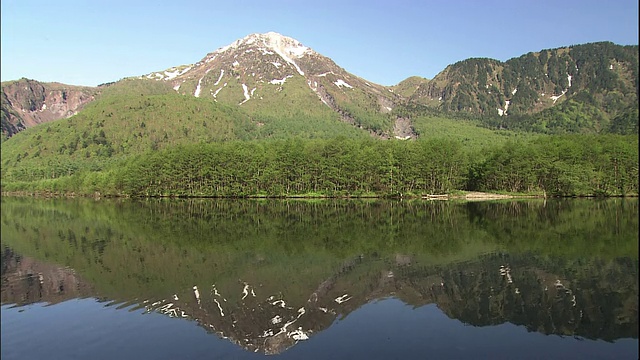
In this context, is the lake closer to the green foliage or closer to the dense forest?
the green foliage

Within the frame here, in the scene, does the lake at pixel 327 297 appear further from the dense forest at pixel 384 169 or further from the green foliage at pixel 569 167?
the dense forest at pixel 384 169

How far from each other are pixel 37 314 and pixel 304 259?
17.6m

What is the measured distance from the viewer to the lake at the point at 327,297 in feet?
56.8

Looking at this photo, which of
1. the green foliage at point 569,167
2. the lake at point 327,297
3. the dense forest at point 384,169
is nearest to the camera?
the lake at point 327,297

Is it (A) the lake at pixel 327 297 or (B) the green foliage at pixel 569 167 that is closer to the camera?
(A) the lake at pixel 327 297

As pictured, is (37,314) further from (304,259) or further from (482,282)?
(482,282)

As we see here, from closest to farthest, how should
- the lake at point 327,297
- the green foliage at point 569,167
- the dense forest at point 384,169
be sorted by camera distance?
the lake at point 327,297
the green foliage at point 569,167
the dense forest at point 384,169

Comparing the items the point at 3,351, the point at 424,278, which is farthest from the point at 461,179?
the point at 3,351

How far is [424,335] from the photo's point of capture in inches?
720

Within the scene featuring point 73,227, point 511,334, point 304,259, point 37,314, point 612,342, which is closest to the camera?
point 612,342

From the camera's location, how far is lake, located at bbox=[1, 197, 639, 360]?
17.3 m

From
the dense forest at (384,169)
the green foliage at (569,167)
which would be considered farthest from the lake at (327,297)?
the dense forest at (384,169)

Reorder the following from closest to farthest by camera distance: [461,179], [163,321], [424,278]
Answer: [163,321], [424,278], [461,179]

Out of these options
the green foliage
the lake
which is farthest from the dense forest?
the lake
